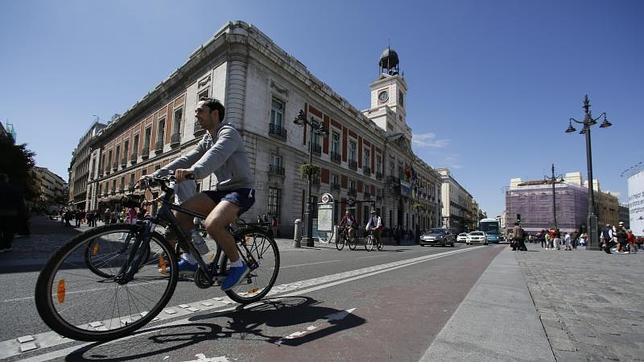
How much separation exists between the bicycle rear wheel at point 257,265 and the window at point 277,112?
20.2m

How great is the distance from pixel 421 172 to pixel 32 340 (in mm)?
57739

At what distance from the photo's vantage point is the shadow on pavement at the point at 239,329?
2057mm

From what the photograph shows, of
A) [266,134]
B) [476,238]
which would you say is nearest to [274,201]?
[266,134]

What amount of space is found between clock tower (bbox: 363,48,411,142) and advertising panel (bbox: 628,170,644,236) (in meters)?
28.6

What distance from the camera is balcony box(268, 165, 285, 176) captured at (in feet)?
73.2

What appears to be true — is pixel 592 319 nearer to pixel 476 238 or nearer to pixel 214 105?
pixel 214 105

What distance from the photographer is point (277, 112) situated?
79.0ft

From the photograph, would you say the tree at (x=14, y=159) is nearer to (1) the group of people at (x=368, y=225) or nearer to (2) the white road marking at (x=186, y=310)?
(1) the group of people at (x=368, y=225)

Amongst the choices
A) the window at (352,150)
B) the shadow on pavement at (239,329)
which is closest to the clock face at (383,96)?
the window at (352,150)

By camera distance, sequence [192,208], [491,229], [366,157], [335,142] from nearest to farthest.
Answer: [192,208] < [335,142] < [366,157] < [491,229]

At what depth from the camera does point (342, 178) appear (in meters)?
31.6

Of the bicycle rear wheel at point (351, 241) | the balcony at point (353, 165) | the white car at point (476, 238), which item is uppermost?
the balcony at point (353, 165)

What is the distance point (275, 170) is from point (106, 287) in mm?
20446

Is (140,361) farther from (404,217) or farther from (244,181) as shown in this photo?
(404,217)
